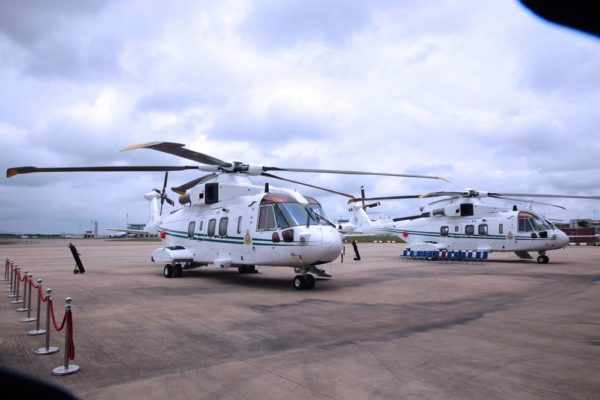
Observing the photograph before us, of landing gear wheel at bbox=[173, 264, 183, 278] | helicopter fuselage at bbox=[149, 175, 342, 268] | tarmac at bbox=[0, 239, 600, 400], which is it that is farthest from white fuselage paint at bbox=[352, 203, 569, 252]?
landing gear wheel at bbox=[173, 264, 183, 278]

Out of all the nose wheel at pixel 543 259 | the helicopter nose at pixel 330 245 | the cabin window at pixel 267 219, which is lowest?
the nose wheel at pixel 543 259

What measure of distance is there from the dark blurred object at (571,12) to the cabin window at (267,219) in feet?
35.2

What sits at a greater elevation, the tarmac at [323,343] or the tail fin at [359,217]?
the tail fin at [359,217]

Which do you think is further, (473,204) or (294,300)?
(473,204)

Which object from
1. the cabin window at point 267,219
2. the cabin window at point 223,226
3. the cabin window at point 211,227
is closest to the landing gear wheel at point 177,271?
Result: the cabin window at point 211,227

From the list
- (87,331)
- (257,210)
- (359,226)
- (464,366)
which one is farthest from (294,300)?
(359,226)

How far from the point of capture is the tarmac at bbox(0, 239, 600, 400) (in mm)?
4926

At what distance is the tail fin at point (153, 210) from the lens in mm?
20694

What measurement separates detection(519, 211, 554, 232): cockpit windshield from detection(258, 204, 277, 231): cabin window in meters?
16.0

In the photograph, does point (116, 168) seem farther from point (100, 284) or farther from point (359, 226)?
point (359, 226)

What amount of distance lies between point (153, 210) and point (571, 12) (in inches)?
821

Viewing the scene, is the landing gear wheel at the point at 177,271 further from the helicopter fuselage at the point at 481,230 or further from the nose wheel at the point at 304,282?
the helicopter fuselage at the point at 481,230

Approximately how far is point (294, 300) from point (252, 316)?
7.33 feet

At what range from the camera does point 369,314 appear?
9133 millimetres
